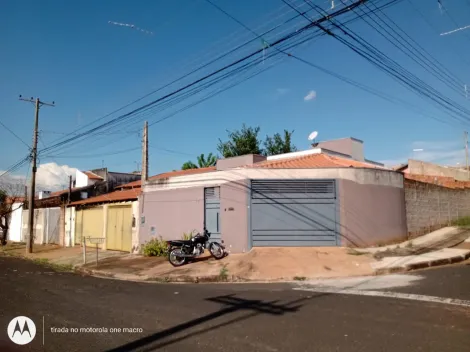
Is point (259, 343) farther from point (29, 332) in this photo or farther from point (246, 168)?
point (246, 168)

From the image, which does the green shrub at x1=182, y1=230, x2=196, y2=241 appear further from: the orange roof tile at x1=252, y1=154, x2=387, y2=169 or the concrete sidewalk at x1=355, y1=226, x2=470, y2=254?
the concrete sidewalk at x1=355, y1=226, x2=470, y2=254

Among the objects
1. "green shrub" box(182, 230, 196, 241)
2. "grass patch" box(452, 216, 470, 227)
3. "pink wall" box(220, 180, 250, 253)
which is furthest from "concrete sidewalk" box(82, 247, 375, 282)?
"grass patch" box(452, 216, 470, 227)

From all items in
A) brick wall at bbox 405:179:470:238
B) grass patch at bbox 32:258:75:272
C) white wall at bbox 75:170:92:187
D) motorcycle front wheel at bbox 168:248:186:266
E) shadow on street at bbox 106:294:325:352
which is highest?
white wall at bbox 75:170:92:187

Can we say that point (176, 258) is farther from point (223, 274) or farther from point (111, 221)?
point (111, 221)

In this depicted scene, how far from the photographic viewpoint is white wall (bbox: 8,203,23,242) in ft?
99.0

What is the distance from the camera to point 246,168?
14.7 meters

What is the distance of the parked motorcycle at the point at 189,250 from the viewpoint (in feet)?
44.9

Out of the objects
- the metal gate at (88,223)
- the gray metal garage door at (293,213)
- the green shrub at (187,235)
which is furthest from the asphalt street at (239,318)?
the metal gate at (88,223)

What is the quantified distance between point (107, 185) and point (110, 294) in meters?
25.5

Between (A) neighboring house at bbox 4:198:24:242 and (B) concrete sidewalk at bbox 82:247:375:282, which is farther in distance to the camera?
(A) neighboring house at bbox 4:198:24:242

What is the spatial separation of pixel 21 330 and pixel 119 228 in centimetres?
1379

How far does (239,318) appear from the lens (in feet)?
21.0

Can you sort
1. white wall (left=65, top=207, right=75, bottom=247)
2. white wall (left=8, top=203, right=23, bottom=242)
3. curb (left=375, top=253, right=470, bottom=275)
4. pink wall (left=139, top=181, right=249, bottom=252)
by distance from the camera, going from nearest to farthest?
1. curb (left=375, top=253, right=470, bottom=275)
2. pink wall (left=139, top=181, right=249, bottom=252)
3. white wall (left=65, top=207, right=75, bottom=247)
4. white wall (left=8, top=203, right=23, bottom=242)

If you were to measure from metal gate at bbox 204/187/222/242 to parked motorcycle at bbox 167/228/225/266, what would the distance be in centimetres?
132
